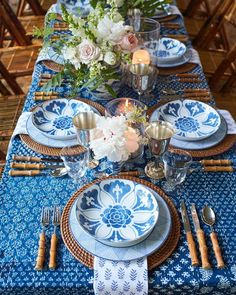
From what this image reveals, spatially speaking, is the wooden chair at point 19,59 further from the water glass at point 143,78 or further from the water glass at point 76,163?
the water glass at point 76,163

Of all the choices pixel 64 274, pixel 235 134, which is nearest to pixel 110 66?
pixel 235 134

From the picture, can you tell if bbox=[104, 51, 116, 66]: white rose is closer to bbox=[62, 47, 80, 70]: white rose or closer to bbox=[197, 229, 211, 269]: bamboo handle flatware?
bbox=[62, 47, 80, 70]: white rose

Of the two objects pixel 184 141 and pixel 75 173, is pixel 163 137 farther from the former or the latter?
pixel 75 173

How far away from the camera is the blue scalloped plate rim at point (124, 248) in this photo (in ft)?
2.54

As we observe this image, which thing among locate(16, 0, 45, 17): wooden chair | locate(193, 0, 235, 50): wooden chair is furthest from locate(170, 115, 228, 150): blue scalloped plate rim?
locate(16, 0, 45, 17): wooden chair

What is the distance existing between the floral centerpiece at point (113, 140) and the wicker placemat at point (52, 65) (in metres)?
0.56

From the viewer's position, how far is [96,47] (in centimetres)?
110

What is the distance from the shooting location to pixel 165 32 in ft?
5.50

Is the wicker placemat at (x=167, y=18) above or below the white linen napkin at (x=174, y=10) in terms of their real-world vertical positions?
below

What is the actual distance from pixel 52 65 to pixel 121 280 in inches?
36.1

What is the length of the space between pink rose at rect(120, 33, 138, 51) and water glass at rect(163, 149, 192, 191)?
36 centimetres

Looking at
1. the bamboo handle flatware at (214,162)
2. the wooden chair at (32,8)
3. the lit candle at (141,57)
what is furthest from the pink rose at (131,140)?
the wooden chair at (32,8)

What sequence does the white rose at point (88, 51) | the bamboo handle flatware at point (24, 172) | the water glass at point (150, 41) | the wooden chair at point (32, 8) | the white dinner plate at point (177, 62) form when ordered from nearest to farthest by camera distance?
the bamboo handle flatware at point (24, 172)
the white rose at point (88, 51)
the water glass at point (150, 41)
the white dinner plate at point (177, 62)
the wooden chair at point (32, 8)

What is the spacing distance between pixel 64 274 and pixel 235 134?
2.13ft
